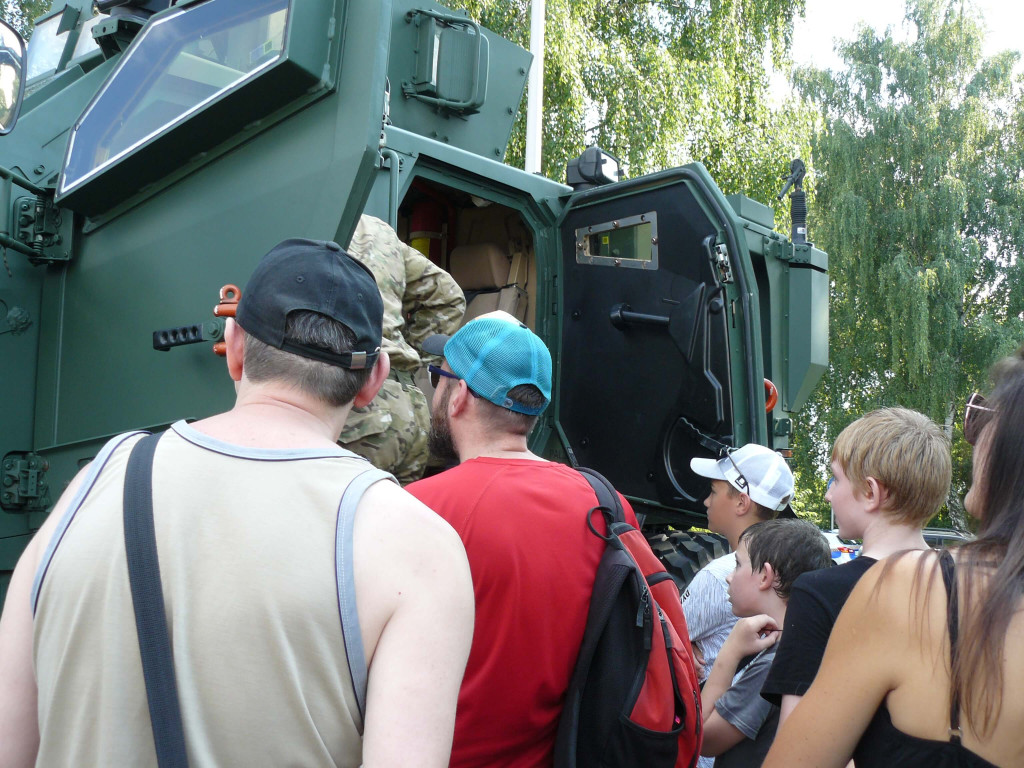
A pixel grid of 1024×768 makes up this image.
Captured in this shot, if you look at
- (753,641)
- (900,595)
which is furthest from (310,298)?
(753,641)

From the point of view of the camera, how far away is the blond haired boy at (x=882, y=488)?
1.90m

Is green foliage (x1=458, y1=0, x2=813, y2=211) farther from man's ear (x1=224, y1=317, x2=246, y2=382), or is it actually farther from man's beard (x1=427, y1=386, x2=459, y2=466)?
man's ear (x1=224, y1=317, x2=246, y2=382)

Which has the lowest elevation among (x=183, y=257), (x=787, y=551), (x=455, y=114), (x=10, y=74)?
(x=787, y=551)

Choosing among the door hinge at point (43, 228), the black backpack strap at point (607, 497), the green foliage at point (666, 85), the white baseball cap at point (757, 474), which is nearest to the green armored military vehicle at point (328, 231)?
the door hinge at point (43, 228)

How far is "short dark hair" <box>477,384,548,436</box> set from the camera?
2.04 meters

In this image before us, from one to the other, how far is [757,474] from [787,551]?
759 millimetres

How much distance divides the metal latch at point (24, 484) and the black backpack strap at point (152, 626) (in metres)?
2.49

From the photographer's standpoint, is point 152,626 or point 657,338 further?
point 657,338

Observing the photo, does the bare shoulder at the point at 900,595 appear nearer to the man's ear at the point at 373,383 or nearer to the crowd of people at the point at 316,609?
the crowd of people at the point at 316,609

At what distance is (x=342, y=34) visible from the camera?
2.79m

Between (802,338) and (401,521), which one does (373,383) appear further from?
(802,338)

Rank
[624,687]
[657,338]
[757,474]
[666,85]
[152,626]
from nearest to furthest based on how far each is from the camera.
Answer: [152,626] → [624,687] → [757,474] → [657,338] → [666,85]

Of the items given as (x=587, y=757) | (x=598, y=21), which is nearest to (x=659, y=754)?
(x=587, y=757)

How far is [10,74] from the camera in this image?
2795 mm
